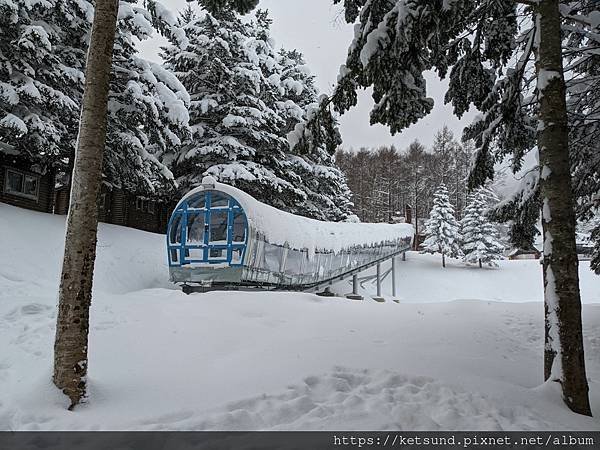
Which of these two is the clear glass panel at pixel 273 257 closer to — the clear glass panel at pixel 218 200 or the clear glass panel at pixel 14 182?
the clear glass panel at pixel 218 200

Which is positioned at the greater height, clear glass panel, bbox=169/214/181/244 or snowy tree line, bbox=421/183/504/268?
snowy tree line, bbox=421/183/504/268

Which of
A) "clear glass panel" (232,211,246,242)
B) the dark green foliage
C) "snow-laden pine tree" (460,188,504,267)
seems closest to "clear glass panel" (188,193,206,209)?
"clear glass panel" (232,211,246,242)

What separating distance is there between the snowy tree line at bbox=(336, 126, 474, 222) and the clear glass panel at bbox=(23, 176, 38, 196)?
32.5 m

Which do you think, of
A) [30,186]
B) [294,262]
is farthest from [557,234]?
[30,186]

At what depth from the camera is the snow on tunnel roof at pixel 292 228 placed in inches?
414

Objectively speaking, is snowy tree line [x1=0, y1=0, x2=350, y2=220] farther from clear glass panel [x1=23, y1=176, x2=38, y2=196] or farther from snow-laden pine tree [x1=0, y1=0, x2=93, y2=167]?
clear glass panel [x1=23, y1=176, x2=38, y2=196]

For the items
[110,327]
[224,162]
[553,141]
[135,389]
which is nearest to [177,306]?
[110,327]

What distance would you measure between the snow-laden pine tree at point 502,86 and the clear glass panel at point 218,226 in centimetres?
540

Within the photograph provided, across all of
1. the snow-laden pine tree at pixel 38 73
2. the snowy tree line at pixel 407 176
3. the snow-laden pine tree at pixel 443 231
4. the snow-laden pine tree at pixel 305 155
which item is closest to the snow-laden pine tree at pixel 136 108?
the snow-laden pine tree at pixel 38 73

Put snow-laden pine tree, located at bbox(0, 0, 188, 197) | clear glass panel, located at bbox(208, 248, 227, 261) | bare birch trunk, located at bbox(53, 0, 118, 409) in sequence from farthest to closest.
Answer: clear glass panel, located at bbox(208, 248, 227, 261), snow-laden pine tree, located at bbox(0, 0, 188, 197), bare birch trunk, located at bbox(53, 0, 118, 409)

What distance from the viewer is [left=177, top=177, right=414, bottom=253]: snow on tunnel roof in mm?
10523

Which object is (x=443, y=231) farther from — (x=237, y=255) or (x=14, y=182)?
(x=14, y=182)

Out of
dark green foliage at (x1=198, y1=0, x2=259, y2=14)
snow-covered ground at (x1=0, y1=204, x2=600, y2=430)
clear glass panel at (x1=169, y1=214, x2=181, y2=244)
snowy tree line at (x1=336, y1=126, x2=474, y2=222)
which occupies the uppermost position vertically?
snowy tree line at (x1=336, y1=126, x2=474, y2=222)

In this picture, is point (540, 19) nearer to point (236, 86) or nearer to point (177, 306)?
point (177, 306)
